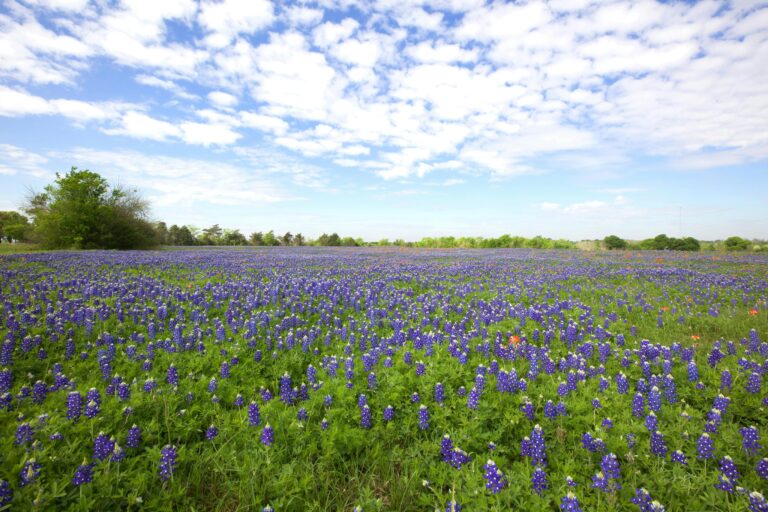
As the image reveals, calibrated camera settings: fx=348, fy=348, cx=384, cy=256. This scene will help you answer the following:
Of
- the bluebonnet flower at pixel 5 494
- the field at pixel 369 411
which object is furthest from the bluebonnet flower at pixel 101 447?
the bluebonnet flower at pixel 5 494

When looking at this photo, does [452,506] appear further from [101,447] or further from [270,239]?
[270,239]

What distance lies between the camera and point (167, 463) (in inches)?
107

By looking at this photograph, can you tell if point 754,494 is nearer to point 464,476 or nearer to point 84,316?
point 464,476

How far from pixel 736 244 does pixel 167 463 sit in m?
46.4

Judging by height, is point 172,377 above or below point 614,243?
below

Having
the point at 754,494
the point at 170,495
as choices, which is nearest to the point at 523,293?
the point at 754,494

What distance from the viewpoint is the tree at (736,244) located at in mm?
32594

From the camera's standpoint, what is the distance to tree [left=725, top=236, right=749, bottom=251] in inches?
1283

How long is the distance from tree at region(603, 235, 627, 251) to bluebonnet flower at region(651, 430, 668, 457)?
136 ft

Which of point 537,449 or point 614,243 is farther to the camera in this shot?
point 614,243

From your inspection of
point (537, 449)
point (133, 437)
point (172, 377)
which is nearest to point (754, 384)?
point (537, 449)

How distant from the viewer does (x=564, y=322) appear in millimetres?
6914

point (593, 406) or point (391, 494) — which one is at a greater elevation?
point (593, 406)

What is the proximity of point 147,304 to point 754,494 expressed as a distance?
344 inches
